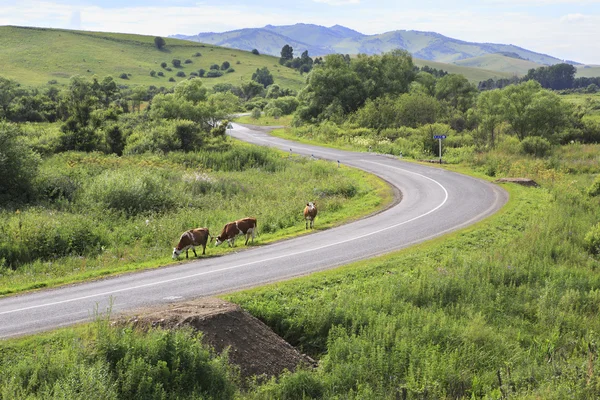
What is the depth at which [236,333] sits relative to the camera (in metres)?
14.3

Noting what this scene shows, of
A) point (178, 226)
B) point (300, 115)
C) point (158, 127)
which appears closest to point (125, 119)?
point (158, 127)

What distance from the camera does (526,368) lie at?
14.0 metres

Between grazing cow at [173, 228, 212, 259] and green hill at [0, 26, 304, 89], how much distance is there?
12403 centimetres

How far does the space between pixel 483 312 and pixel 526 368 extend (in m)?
3.50

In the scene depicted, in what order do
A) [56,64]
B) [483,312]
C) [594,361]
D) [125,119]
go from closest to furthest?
[594,361] < [483,312] < [125,119] < [56,64]

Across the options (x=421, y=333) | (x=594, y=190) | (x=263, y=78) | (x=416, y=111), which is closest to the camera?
(x=421, y=333)

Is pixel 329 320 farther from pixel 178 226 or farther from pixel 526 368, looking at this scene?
pixel 178 226

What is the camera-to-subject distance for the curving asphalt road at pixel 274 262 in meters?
16.1

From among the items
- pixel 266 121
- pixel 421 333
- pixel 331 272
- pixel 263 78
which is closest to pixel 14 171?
pixel 331 272

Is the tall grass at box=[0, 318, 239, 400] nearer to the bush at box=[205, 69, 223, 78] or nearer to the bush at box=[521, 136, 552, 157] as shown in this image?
the bush at box=[521, 136, 552, 157]

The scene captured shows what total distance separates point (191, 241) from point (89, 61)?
16069 centimetres

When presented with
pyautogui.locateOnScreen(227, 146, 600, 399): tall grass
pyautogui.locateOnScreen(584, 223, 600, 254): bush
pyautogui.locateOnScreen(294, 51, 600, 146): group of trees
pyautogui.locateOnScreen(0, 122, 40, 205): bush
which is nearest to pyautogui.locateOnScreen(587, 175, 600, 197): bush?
pyautogui.locateOnScreen(227, 146, 600, 399): tall grass

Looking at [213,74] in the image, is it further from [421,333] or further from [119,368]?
[119,368]

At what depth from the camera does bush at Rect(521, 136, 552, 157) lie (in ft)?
153
